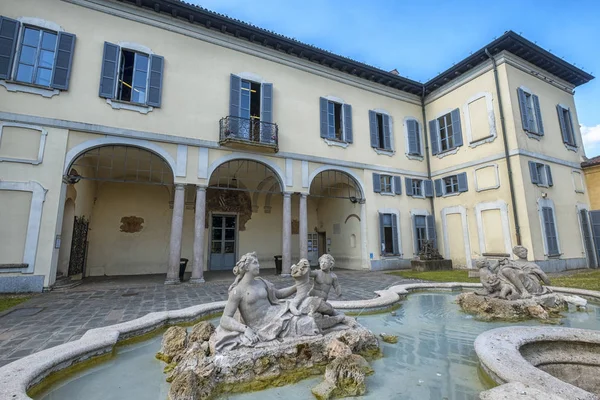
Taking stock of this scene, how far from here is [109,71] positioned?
356 inches

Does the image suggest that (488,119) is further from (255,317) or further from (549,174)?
(255,317)

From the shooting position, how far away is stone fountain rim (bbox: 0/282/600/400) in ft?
7.33

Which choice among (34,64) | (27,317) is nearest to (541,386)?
(27,317)

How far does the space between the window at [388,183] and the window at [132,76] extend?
948cm

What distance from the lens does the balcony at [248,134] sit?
10.1m

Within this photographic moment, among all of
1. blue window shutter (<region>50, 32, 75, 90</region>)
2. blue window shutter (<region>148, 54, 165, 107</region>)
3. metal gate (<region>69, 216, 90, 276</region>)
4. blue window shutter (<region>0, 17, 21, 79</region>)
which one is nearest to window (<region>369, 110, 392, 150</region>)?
blue window shutter (<region>148, 54, 165, 107</region>)

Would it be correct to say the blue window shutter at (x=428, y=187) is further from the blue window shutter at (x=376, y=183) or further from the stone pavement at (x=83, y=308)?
the stone pavement at (x=83, y=308)

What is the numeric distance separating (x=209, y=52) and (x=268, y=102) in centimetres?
273

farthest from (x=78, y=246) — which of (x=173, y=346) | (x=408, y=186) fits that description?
(x=408, y=186)

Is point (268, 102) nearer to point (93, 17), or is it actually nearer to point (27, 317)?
point (93, 17)

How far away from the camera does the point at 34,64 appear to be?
27.2 ft

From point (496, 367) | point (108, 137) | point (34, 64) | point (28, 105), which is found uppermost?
point (34, 64)

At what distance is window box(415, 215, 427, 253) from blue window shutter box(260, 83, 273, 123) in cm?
846

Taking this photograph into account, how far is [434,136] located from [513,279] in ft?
37.6
